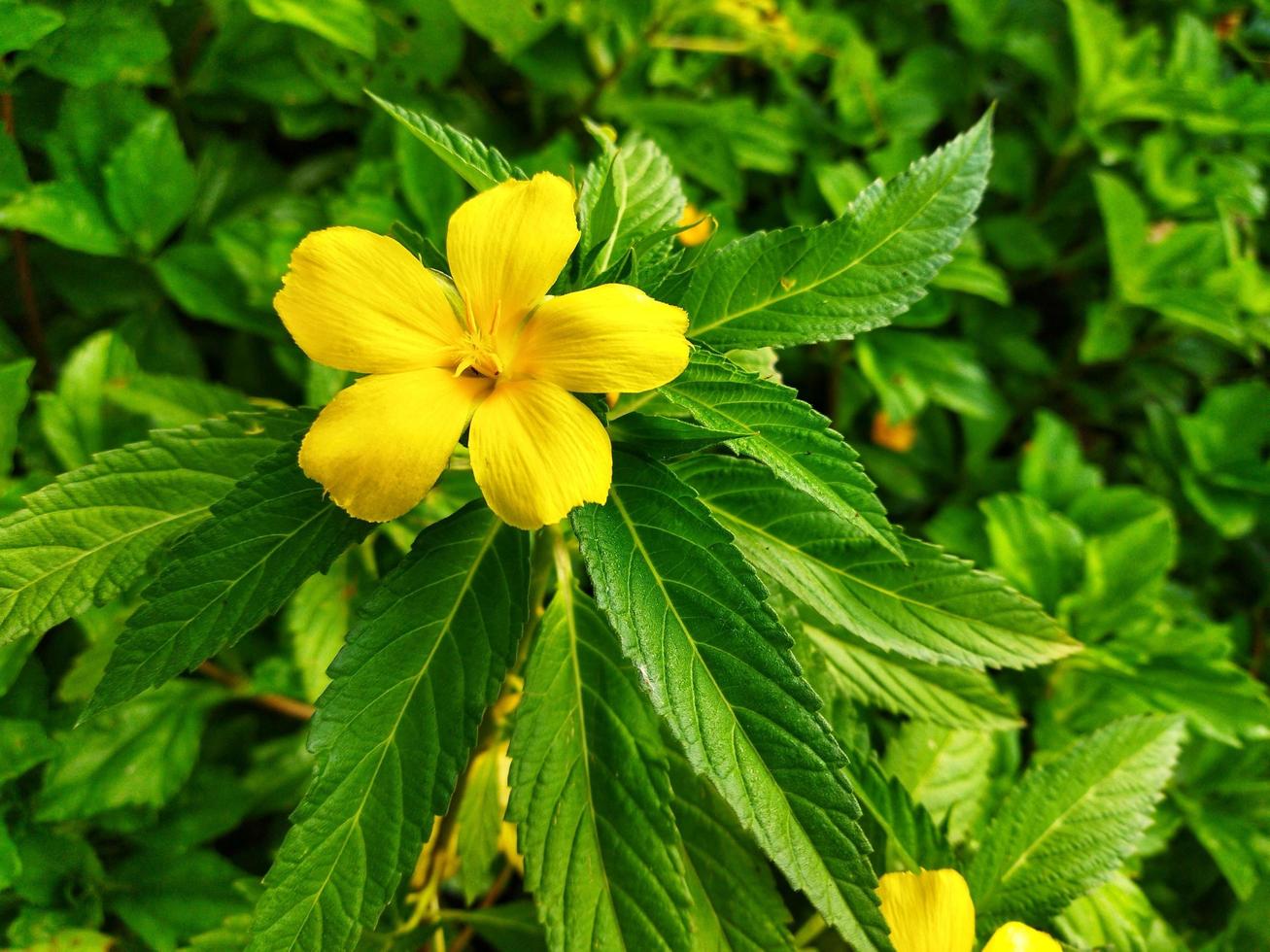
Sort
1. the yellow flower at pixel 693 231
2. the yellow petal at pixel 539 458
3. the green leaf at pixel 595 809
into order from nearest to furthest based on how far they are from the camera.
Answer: the yellow petal at pixel 539 458, the green leaf at pixel 595 809, the yellow flower at pixel 693 231

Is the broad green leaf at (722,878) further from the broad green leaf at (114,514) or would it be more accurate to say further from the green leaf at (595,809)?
the broad green leaf at (114,514)

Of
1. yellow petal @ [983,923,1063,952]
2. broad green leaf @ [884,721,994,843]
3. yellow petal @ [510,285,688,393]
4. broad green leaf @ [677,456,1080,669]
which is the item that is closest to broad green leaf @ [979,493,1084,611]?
broad green leaf @ [884,721,994,843]

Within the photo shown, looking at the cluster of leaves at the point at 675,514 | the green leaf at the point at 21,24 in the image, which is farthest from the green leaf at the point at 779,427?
the green leaf at the point at 21,24

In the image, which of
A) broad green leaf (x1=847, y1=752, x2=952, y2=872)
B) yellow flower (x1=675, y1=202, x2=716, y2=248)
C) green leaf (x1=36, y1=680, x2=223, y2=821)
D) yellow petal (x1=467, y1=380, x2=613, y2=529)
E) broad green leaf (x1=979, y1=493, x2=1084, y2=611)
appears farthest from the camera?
broad green leaf (x1=979, y1=493, x2=1084, y2=611)

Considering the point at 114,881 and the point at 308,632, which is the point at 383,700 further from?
the point at 114,881

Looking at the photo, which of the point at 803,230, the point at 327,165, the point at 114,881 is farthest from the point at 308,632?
the point at 327,165

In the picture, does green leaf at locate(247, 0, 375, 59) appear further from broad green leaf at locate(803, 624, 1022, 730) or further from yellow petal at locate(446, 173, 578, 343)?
broad green leaf at locate(803, 624, 1022, 730)
